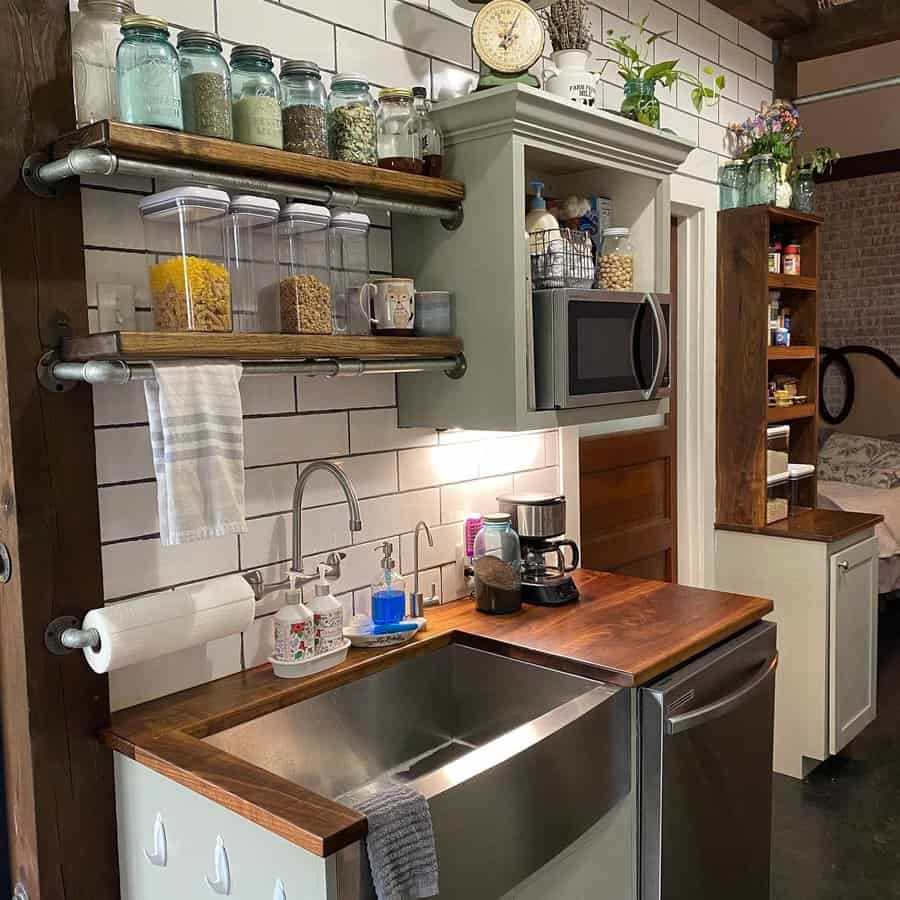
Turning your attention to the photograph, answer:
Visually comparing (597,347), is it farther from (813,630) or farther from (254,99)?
(813,630)

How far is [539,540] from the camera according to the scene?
232 centimetres

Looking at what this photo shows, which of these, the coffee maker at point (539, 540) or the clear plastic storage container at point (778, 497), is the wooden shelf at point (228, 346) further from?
the clear plastic storage container at point (778, 497)

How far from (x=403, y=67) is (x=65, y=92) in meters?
0.89

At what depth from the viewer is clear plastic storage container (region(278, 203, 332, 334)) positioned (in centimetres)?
164

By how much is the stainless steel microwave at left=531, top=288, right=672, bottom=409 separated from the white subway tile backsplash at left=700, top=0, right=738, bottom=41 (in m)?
1.59

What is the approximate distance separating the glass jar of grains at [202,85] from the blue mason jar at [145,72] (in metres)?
0.09

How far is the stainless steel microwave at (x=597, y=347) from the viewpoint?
1.99m

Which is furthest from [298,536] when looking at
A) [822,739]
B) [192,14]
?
[822,739]

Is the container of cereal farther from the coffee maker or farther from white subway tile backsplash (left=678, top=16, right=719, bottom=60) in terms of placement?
white subway tile backsplash (left=678, top=16, right=719, bottom=60)

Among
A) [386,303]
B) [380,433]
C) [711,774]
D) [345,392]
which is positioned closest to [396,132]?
[386,303]

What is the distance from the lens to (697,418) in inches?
134

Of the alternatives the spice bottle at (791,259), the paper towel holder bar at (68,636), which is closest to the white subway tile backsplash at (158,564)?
the paper towel holder bar at (68,636)

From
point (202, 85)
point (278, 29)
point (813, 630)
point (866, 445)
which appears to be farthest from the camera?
point (866, 445)

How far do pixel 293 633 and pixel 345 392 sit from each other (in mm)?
568
